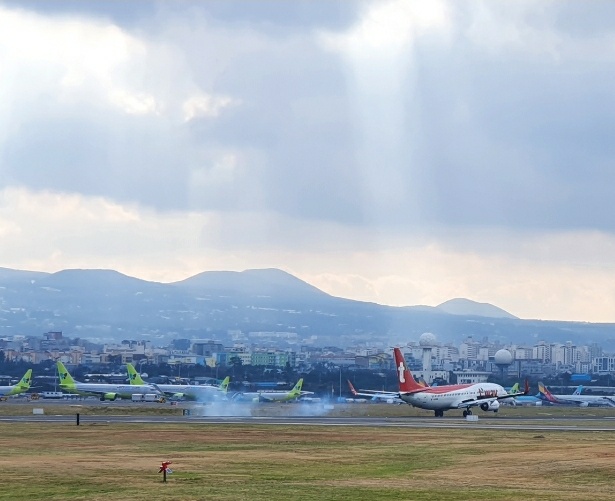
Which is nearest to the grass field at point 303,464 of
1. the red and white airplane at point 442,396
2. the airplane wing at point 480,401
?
the red and white airplane at point 442,396

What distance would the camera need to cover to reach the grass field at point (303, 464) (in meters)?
53.7

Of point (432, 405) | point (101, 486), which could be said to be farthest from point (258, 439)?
point (432, 405)

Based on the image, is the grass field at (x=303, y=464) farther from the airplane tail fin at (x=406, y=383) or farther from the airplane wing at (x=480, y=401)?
the airplane wing at (x=480, y=401)

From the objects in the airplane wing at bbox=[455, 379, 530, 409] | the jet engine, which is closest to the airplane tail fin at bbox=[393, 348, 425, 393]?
the airplane wing at bbox=[455, 379, 530, 409]

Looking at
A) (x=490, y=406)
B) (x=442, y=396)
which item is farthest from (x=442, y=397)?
(x=490, y=406)

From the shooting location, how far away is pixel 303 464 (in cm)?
6856

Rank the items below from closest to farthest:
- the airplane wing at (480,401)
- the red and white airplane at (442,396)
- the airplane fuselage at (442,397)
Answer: the airplane fuselage at (442,397) → the red and white airplane at (442,396) → the airplane wing at (480,401)

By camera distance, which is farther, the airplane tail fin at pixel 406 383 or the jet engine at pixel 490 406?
the jet engine at pixel 490 406

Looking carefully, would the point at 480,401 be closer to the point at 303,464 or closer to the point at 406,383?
the point at 406,383

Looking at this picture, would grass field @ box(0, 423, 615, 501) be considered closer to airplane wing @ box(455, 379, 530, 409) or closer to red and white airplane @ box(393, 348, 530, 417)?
red and white airplane @ box(393, 348, 530, 417)

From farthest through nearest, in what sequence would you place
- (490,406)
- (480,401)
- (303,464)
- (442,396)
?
1. (490,406)
2. (480,401)
3. (442,396)
4. (303,464)

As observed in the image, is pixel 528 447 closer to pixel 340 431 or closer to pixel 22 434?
pixel 340 431

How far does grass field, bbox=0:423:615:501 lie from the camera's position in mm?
53688

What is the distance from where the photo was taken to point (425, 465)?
68812 mm
